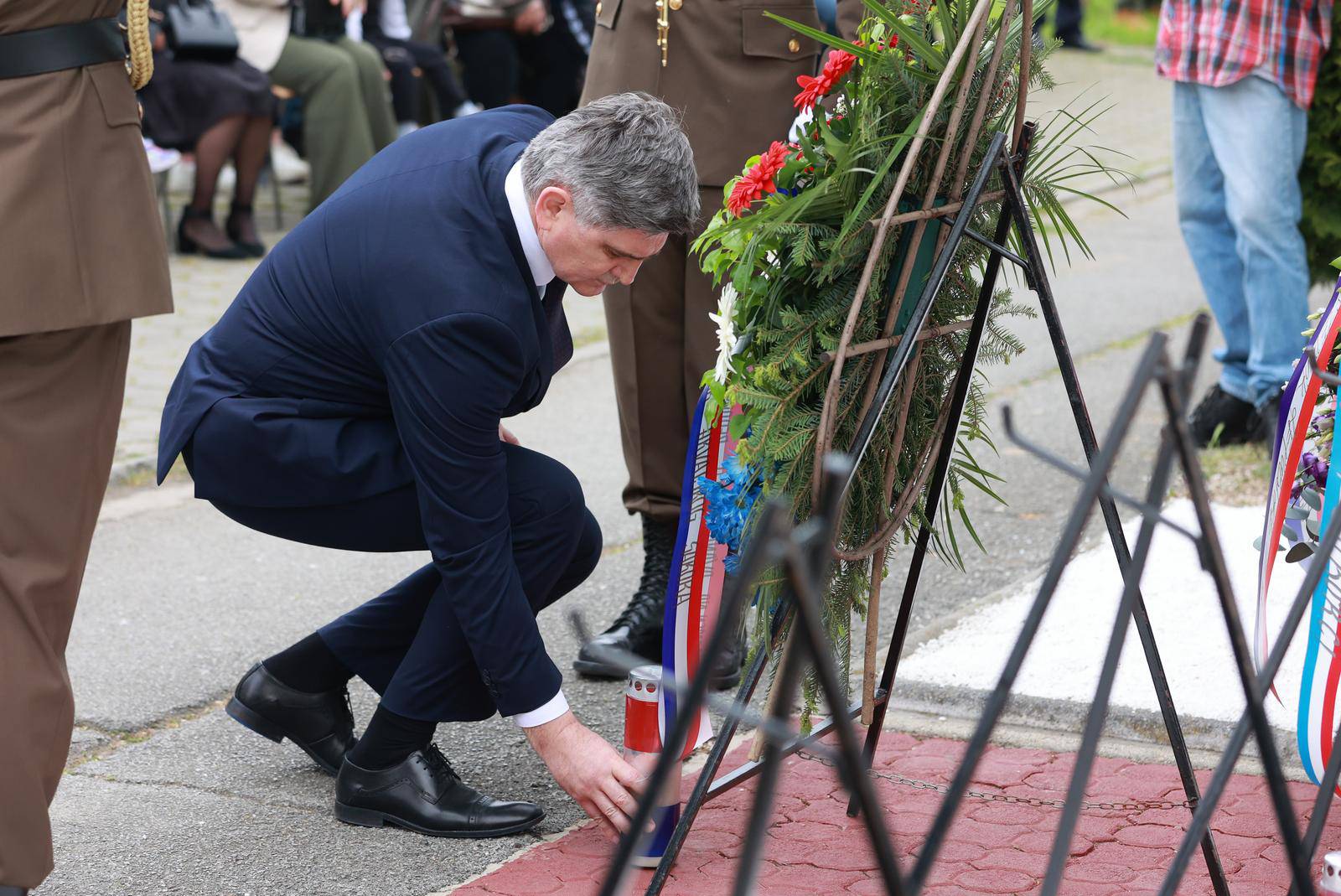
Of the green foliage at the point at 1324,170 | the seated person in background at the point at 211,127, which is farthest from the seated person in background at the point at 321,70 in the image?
the green foliage at the point at 1324,170

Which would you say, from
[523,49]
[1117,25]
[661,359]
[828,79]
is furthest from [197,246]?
[1117,25]

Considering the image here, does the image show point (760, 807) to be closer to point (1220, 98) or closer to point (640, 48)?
point (640, 48)

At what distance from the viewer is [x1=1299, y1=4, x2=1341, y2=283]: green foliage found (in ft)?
14.6

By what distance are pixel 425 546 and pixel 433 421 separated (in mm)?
394

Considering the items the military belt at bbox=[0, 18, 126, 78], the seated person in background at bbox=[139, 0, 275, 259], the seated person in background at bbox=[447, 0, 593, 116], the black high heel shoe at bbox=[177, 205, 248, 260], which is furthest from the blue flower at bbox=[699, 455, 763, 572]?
the seated person in background at bbox=[447, 0, 593, 116]

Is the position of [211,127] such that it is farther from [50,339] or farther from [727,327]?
[727,327]

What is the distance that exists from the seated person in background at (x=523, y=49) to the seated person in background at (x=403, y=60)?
9.9 inches

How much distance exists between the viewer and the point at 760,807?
1.30 meters

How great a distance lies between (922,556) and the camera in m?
2.62

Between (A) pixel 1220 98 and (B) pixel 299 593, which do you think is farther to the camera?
(A) pixel 1220 98

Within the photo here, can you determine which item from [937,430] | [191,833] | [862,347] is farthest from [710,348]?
[191,833]

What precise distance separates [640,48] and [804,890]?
1740 millimetres

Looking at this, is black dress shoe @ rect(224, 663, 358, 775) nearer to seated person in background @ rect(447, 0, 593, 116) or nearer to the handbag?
the handbag

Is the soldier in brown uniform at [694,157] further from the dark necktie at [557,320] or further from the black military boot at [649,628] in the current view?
the dark necktie at [557,320]
